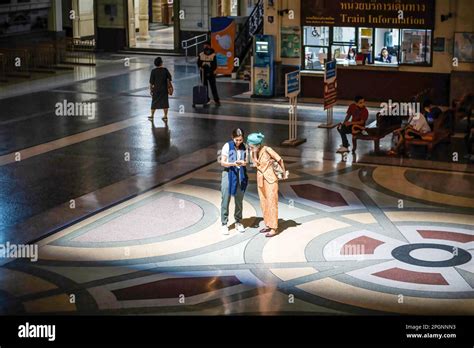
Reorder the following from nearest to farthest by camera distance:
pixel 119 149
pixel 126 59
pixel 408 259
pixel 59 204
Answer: pixel 408 259, pixel 59 204, pixel 119 149, pixel 126 59

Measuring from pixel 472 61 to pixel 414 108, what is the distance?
440 centimetres

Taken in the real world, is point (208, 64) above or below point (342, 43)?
below

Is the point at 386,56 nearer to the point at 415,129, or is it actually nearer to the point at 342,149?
the point at 342,149

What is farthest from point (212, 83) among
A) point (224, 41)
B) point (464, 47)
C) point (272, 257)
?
point (272, 257)

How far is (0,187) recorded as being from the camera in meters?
18.6

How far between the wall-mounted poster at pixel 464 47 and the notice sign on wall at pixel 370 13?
101 centimetres

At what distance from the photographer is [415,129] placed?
20906 mm

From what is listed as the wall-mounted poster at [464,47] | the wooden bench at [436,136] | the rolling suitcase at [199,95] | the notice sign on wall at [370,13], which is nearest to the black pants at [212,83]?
the rolling suitcase at [199,95]

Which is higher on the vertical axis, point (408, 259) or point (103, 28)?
point (103, 28)

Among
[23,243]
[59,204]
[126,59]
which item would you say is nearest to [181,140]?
[59,204]

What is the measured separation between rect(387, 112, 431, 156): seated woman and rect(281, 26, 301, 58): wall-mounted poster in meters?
8.80

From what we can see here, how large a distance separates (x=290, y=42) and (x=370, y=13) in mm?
2754

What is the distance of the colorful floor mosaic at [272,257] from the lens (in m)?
12.7

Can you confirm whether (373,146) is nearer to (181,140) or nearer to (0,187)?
(181,140)
